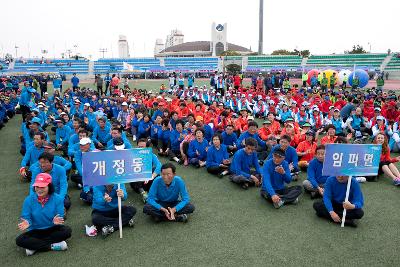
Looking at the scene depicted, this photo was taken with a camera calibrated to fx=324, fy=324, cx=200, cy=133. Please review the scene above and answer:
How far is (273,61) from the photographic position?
50.9 metres

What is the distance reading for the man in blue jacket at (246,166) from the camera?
618 cm

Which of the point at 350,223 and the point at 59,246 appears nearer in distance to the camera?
the point at 59,246

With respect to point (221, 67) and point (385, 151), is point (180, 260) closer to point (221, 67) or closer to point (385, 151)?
point (385, 151)

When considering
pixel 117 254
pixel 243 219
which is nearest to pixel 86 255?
pixel 117 254

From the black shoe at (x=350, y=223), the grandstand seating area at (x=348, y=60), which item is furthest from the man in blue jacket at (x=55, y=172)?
the grandstand seating area at (x=348, y=60)

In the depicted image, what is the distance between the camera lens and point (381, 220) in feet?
16.3

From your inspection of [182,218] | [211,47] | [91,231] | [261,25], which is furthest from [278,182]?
[211,47]

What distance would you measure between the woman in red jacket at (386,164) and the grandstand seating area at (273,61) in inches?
1772

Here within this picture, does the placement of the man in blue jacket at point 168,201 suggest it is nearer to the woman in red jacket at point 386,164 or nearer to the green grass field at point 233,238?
the green grass field at point 233,238

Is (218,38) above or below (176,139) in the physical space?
above

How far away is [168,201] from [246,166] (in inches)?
78.4

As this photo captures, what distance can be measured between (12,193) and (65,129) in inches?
111

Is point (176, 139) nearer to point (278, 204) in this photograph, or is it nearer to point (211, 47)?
point (278, 204)

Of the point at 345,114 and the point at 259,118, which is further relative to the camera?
the point at 259,118
